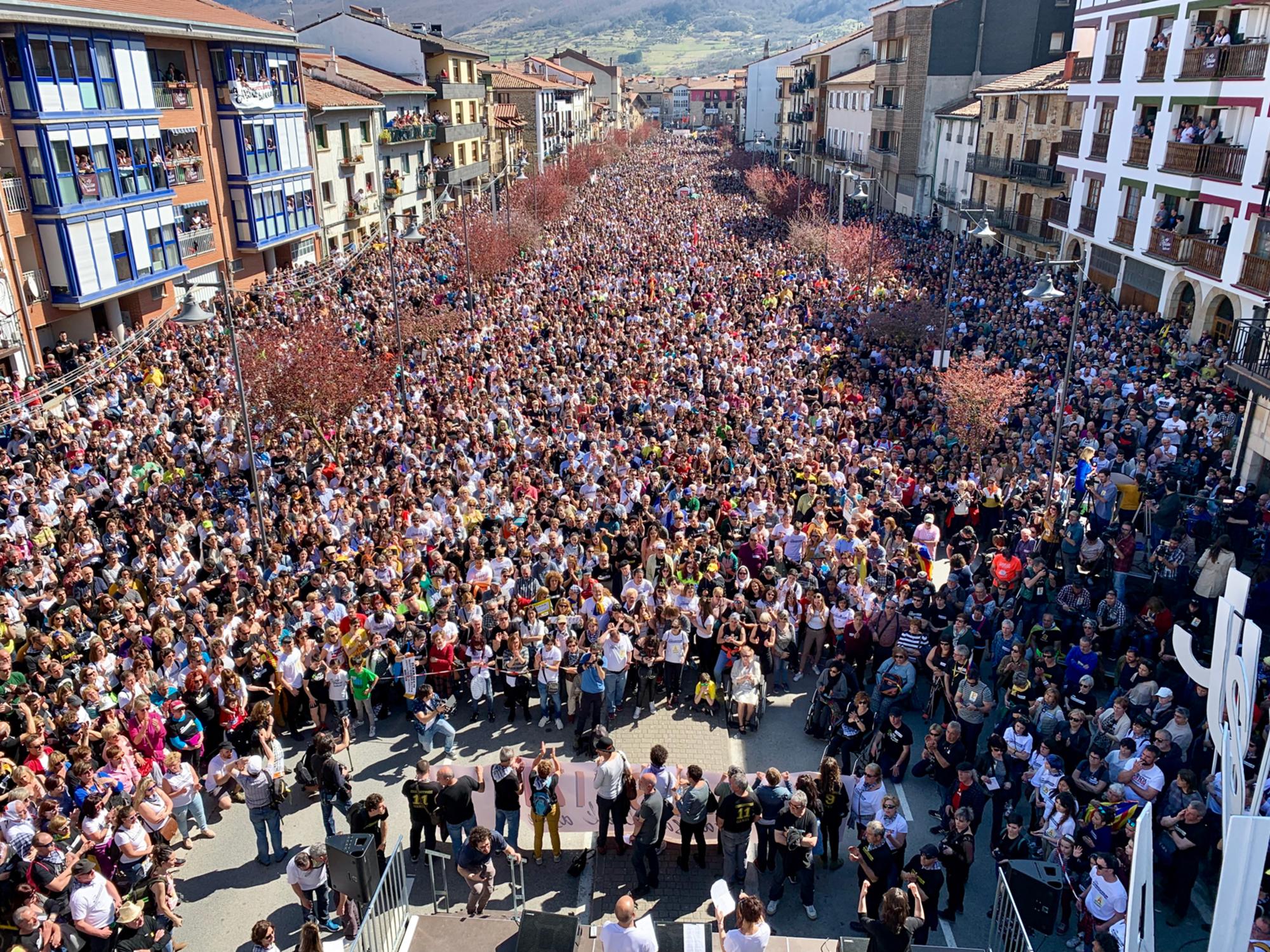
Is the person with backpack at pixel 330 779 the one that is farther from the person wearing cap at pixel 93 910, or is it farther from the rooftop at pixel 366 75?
the rooftop at pixel 366 75

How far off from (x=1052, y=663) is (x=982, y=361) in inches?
493

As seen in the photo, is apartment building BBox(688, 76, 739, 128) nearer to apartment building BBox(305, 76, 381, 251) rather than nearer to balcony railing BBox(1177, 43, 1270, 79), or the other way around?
apartment building BBox(305, 76, 381, 251)

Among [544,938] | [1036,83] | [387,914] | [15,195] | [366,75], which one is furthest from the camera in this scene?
[366,75]

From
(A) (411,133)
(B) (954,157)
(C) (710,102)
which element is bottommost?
(B) (954,157)

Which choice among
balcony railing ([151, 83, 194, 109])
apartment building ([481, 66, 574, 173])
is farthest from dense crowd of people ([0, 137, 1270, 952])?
apartment building ([481, 66, 574, 173])

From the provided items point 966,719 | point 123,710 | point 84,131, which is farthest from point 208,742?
point 84,131

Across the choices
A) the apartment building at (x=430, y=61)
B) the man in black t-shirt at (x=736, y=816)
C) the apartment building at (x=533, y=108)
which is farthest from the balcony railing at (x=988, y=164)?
the man in black t-shirt at (x=736, y=816)

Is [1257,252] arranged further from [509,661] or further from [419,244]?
[419,244]

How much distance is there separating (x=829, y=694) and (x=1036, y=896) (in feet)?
11.3

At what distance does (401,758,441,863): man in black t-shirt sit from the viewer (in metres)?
8.83

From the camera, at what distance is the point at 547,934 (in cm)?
715

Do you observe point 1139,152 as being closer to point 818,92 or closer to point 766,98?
point 818,92

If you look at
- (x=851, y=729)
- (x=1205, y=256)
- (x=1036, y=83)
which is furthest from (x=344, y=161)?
(x=851, y=729)

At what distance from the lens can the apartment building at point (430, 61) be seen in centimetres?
5272
